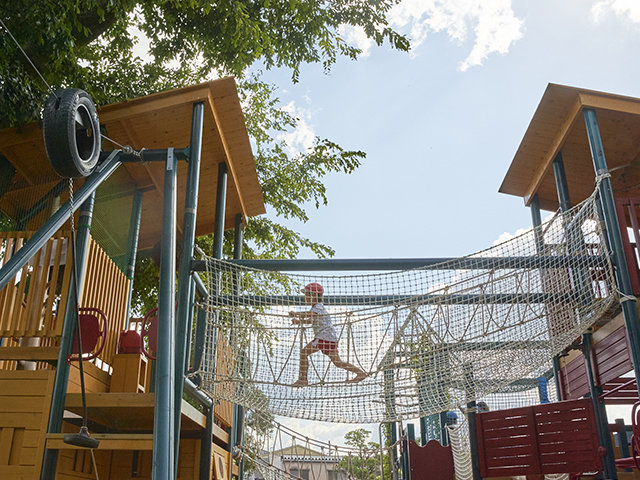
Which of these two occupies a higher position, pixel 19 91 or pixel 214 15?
pixel 214 15

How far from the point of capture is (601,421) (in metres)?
4.58

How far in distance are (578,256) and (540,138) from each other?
1.70 m

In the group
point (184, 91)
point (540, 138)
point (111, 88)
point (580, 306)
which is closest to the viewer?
point (580, 306)

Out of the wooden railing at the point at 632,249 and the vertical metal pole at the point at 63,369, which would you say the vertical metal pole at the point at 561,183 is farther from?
the vertical metal pole at the point at 63,369

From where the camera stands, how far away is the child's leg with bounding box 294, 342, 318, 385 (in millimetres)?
3701

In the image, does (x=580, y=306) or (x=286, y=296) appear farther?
(x=286, y=296)

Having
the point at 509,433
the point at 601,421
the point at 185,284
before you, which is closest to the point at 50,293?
the point at 185,284

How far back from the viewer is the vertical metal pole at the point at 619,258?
3.52 m

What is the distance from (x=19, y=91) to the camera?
523 cm

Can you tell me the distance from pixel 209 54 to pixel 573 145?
6120 mm

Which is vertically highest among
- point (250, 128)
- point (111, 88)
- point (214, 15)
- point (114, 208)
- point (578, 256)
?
point (250, 128)

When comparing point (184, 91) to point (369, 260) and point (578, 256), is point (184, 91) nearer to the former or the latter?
point (369, 260)

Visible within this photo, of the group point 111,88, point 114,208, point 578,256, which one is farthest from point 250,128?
point 578,256

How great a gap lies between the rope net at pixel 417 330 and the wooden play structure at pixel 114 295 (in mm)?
477
